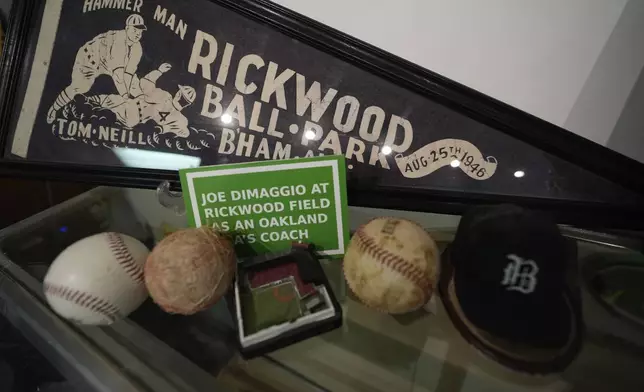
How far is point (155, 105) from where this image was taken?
870mm

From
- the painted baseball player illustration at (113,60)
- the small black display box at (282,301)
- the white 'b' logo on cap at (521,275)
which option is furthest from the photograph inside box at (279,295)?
the painted baseball player illustration at (113,60)

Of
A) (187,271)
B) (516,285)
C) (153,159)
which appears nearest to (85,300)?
(187,271)

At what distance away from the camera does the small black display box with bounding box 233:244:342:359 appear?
71 cm

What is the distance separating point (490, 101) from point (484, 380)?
421 mm

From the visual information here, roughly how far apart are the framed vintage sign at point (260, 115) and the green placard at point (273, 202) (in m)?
0.07

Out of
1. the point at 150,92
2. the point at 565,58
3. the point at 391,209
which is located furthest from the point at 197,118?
the point at 565,58

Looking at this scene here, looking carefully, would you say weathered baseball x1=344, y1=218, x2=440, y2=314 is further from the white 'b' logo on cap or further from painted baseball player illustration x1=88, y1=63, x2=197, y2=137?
painted baseball player illustration x1=88, y1=63, x2=197, y2=137

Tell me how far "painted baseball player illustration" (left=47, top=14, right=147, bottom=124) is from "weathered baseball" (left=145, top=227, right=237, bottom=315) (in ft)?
1.13

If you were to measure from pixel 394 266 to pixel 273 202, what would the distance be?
9.5 inches

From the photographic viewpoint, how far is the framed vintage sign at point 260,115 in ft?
2.40

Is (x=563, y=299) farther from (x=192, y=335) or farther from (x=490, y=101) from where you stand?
(x=192, y=335)

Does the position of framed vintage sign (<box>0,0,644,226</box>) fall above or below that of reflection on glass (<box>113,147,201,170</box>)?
above

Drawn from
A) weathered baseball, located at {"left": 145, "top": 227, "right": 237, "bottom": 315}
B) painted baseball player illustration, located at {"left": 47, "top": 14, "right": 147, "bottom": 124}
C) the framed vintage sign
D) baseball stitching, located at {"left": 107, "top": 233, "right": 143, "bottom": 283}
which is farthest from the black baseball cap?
painted baseball player illustration, located at {"left": 47, "top": 14, "right": 147, "bottom": 124}

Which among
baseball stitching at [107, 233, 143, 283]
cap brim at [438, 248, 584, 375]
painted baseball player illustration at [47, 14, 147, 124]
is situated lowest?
baseball stitching at [107, 233, 143, 283]
